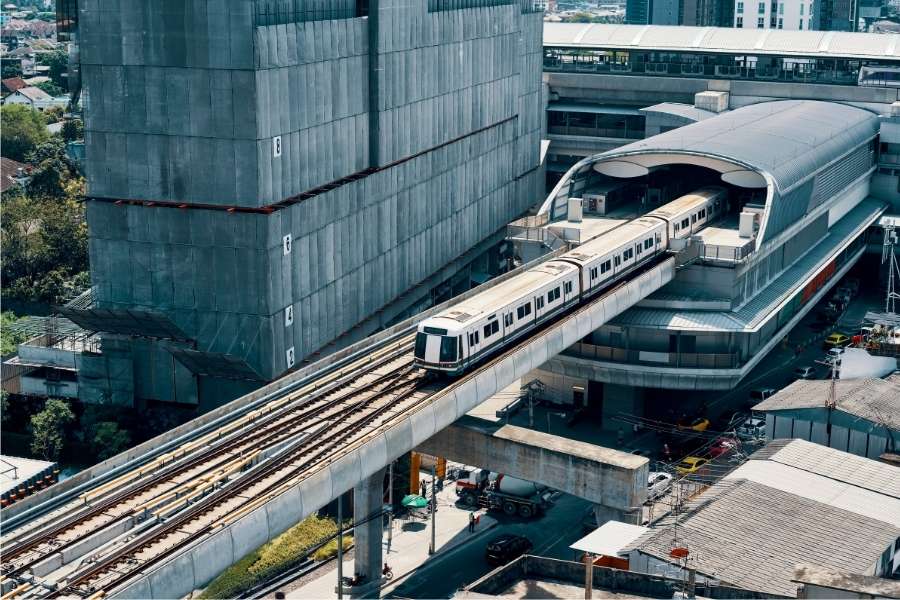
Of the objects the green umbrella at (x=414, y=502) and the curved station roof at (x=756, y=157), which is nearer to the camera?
the green umbrella at (x=414, y=502)

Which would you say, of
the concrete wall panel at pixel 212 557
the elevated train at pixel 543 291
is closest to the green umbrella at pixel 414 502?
the elevated train at pixel 543 291

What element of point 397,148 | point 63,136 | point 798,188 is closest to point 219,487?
point 397,148

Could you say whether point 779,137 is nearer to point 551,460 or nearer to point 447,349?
point 551,460

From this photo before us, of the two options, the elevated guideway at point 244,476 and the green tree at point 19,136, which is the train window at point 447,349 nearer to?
the elevated guideway at point 244,476

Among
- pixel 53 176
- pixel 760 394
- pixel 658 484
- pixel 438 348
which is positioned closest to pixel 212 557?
pixel 438 348

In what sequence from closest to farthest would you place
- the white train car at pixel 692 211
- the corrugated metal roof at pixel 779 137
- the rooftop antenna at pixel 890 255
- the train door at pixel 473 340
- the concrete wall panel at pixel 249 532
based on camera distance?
the concrete wall panel at pixel 249 532 → the train door at pixel 473 340 → the white train car at pixel 692 211 → the corrugated metal roof at pixel 779 137 → the rooftop antenna at pixel 890 255

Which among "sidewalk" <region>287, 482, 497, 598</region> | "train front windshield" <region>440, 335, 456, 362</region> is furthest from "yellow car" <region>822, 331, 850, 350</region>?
"train front windshield" <region>440, 335, 456, 362</region>
